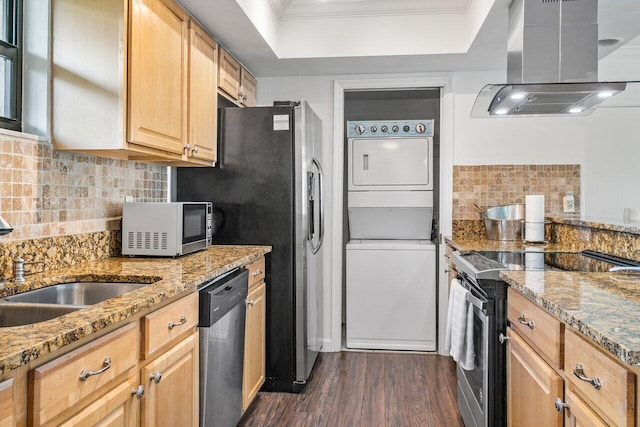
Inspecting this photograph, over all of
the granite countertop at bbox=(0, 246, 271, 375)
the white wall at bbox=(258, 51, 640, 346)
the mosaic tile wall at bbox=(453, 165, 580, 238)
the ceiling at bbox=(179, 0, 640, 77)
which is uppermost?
the ceiling at bbox=(179, 0, 640, 77)

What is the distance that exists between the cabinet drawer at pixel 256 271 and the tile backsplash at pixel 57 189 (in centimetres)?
71

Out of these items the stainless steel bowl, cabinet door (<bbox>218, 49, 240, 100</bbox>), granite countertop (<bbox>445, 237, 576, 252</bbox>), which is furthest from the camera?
the stainless steel bowl

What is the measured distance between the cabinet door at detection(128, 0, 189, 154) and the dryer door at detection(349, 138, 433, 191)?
1802mm

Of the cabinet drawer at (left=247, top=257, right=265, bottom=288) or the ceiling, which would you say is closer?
the cabinet drawer at (left=247, top=257, right=265, bottom=288)

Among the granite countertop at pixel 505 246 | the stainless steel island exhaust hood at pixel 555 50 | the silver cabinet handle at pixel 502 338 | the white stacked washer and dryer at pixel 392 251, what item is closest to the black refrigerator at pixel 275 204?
the white stacked washer and dryer at pixel 392 251

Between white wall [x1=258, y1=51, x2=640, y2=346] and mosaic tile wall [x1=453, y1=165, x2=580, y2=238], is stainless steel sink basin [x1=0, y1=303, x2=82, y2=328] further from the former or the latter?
mosaic tile wall [x1=453, y1=165, x2=580, y2=238]

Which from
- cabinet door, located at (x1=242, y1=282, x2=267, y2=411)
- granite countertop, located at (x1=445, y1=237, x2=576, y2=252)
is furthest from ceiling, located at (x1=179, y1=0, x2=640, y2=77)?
cabinet door, located at (x1=242, y1=282, x2=267, y2=411)

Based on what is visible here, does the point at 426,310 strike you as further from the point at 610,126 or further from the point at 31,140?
the point at 31,140

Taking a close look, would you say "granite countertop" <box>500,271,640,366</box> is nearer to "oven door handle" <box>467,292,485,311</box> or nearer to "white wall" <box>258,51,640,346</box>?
"oven door handle" <box>467,292,485,311</box>

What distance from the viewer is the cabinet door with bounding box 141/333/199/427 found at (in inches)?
56.6

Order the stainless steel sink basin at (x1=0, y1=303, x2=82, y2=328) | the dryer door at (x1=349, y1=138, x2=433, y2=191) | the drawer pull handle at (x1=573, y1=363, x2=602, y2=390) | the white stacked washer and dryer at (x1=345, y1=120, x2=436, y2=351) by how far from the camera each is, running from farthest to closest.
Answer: the dryer door at (x1=349, y1=138, x2=433, y2=191)
the white stacked washer and dryer at (x1=345, y1=120, x2=436, y2=351)
the stainless steel sink basin at (x1=0, y1=303, x2=82, y2=328)
the drawer pull handle at (x1=573, y1=363, x2=602, y2=390)

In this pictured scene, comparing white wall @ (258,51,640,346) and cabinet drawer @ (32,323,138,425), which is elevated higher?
white wall @ (258,51,640,346)

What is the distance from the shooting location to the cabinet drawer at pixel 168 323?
143cm

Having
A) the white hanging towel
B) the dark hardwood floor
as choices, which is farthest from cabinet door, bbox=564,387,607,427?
the dark hardwood floor
